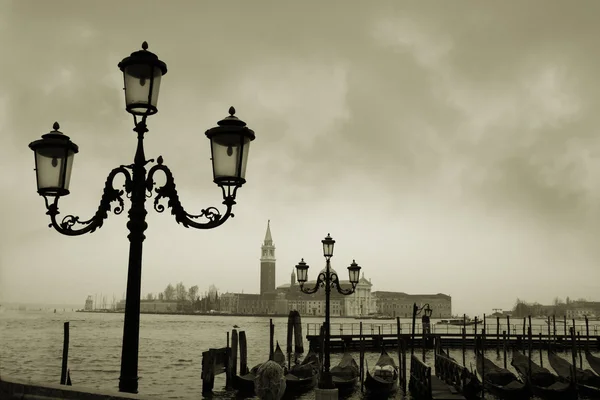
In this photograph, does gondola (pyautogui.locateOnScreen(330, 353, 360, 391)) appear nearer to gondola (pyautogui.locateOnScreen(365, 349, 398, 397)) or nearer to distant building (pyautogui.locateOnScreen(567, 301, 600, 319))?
gondola (pyautogui.locateOnScreen(365, 349, 398, 397))

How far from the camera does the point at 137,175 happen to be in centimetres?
443

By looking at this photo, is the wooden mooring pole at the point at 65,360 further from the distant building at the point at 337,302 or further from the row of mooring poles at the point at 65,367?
the distant building at the point at 337,302

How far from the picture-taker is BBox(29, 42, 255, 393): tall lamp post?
430 centimetres

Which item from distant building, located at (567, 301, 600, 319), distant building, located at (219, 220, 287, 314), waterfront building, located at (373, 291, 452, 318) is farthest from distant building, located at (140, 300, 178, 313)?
distant building, located at (567, 301, 600, 319)

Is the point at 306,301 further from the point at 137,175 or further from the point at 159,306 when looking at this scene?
the point at 137,175

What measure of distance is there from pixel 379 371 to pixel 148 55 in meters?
18.1

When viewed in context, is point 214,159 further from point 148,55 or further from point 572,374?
point 572,374

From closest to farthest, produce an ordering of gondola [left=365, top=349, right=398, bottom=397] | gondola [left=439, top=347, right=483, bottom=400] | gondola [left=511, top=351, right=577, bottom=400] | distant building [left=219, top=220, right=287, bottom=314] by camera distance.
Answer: gondola [left=511, top=351, right=577, bottom=400] → gondola [left=439, top=347, right=483, bottom=400] → gondola [left=365, top=349, right=398, bottom=397] → distant building [left=219, top=220, right=287, bottom=314]

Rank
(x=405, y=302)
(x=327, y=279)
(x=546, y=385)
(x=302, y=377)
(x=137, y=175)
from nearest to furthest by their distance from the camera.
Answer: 1. (x=137, y=175)
2. (x=327, y=279)
3. (x=546, y=385)
4. (x=302, y=377)
5. (x=405, y=302)

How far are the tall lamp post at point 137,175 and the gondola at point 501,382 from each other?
1557cm

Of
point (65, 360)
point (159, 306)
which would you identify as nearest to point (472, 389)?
point (65, 360)

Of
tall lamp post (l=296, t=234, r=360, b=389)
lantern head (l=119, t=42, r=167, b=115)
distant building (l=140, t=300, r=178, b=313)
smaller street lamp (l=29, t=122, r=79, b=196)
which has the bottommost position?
distant building (l=140, t=300, r=178, b=313)

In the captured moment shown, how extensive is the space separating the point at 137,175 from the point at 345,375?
17.3m

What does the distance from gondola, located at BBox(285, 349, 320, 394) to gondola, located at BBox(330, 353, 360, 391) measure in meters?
0.70
